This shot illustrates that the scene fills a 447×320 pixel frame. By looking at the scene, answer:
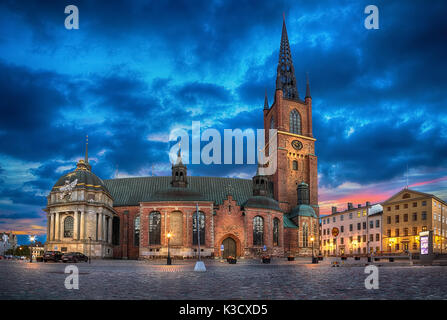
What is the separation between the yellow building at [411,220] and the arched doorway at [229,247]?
35713mm

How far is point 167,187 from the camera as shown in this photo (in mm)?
78812

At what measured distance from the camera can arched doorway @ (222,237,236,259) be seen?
226 ft

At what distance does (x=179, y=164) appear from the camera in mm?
76812

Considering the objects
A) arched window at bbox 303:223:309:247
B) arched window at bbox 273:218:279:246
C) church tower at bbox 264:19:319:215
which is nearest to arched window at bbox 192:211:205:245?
arched window at bbox 273:218:279:246

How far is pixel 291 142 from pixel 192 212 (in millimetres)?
29876

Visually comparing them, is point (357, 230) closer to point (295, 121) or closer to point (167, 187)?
point (295, 121)

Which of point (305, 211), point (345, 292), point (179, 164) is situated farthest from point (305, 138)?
point (345, 292)

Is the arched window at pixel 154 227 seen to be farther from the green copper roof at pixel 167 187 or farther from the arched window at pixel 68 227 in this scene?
the arched window at pixel 68 227

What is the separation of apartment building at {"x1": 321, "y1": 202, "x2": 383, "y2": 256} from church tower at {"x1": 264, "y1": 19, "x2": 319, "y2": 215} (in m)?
19.5

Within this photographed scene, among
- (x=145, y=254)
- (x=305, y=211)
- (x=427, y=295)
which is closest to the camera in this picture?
(x=427, y=295)

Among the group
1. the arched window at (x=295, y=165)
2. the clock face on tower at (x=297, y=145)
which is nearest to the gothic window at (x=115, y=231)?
the arched window at (x=295, y=165)

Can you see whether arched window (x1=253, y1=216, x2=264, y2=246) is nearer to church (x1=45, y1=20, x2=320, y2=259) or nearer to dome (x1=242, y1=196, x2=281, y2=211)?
church (x1=45, y1=20, x2=320, y2=259)
